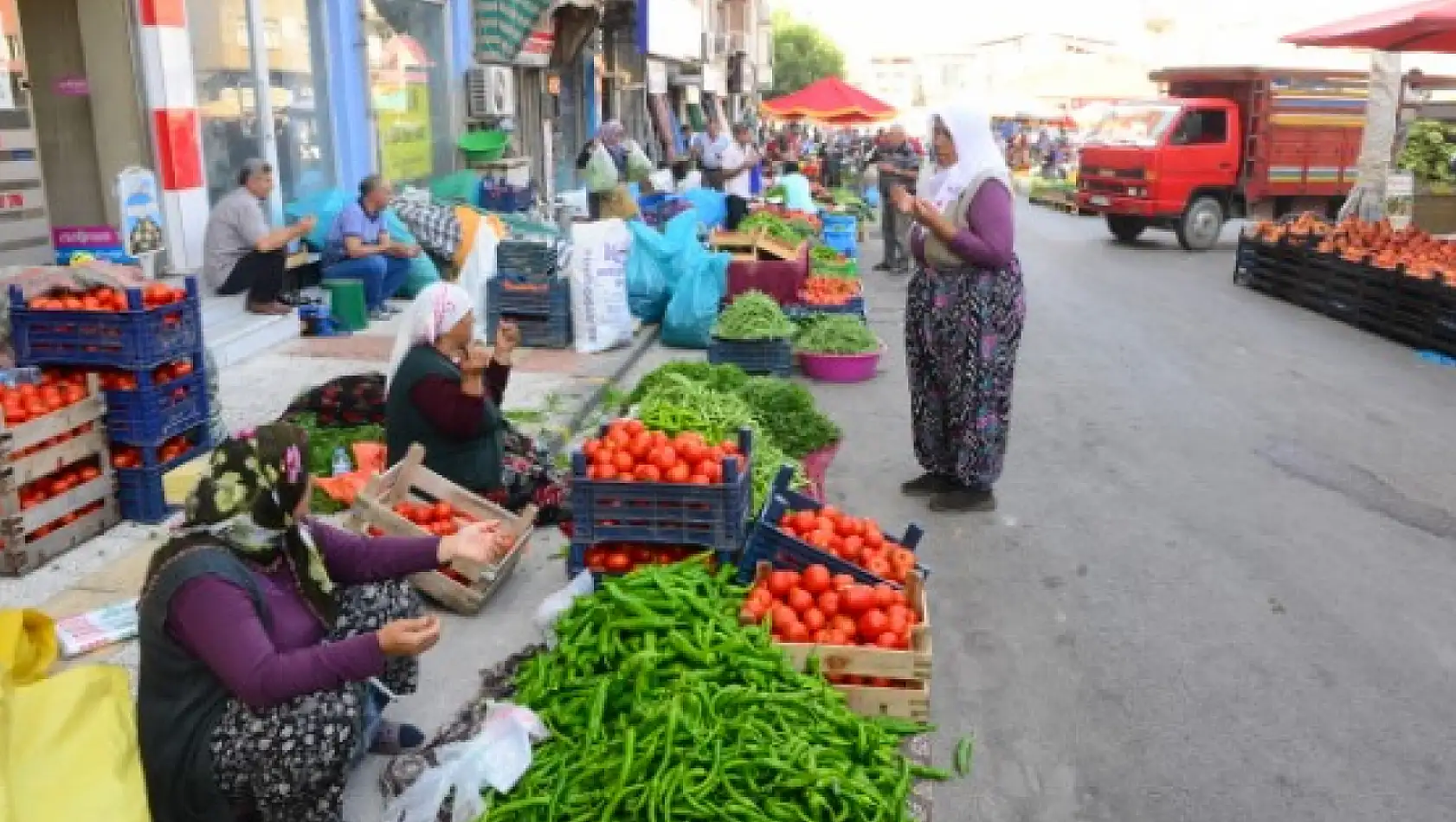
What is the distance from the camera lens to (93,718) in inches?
122

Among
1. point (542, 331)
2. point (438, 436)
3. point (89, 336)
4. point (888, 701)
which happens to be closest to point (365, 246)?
point (542, 331)

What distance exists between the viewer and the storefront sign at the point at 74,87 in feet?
29.5

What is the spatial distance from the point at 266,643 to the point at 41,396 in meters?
3.26

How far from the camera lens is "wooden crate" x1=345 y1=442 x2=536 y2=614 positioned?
488 centimetres

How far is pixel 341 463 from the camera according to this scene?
6191 mm

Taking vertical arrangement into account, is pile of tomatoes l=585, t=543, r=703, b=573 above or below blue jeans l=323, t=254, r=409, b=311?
below

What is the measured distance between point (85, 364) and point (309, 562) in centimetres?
323

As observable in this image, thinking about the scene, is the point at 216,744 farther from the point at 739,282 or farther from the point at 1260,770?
the point at 739,282

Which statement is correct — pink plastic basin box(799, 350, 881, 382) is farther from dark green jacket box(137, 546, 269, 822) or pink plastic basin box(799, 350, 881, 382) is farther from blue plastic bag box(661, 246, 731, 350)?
dark green jacket box(137, 546, 269, 822)

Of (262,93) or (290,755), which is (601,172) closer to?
(262,93)

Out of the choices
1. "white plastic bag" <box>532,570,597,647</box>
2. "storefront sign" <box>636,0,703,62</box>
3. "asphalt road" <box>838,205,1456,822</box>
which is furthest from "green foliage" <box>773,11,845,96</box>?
"white plastic bag" <box>532,570,597,647</box>

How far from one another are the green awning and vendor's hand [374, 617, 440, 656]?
1431cm

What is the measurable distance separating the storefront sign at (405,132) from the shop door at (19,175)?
4.60 metres

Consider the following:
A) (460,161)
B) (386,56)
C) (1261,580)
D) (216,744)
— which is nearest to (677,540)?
(216,744)
